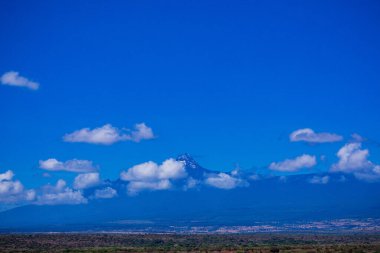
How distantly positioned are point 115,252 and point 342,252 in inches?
1323

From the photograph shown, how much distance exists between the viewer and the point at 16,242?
11288 cm

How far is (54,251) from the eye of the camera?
300 ft

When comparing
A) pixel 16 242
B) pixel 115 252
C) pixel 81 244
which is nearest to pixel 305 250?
pixel 115 252

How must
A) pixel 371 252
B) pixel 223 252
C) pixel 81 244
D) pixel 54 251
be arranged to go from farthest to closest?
pixel 81 244
pixel 54 251
pixel 223 252
pixel 371 252

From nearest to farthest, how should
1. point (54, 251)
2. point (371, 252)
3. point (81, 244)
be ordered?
1. point (371, 252)
2. point (54, 251)
3. point (81, 244)

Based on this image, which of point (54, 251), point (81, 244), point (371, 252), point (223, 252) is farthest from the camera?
point (81, 244)

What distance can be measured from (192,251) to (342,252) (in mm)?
22357

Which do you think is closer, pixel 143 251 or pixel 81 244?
pixel 143 251

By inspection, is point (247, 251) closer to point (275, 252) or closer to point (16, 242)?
point (275, 252)

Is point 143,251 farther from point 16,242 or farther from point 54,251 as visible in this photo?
point 16,242

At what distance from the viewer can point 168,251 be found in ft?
293

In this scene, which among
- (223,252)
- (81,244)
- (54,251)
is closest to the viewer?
(223,252)

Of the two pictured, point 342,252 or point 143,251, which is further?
point 143,251

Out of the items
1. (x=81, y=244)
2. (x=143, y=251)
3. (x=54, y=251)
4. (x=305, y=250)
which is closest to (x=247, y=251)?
(x=305, y=250)
